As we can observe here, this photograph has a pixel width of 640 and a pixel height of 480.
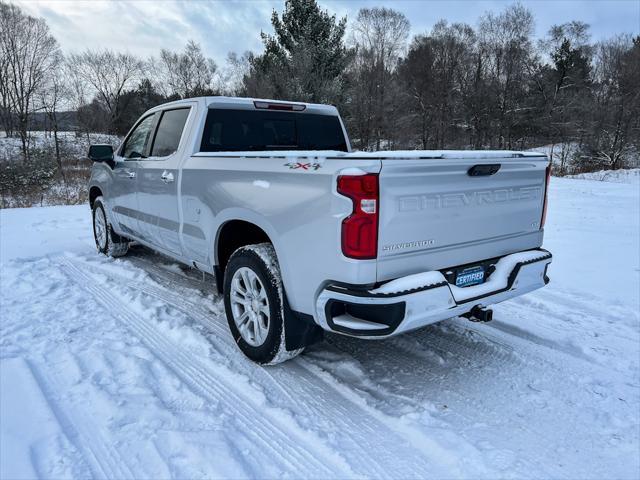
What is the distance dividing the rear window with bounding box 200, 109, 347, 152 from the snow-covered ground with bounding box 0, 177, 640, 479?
1626 millimetres

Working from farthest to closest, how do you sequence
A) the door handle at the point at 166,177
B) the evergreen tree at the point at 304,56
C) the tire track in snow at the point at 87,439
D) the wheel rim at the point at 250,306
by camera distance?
1. the evergreen tree at the point at 304,56
2. the door handle at the point at 166,177
3. the wheel rim at the point at 250,306
4. the tire track in snow at the point at 87,439

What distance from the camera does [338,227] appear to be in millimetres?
2324

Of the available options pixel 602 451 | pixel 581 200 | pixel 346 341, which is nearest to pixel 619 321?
pixel 602 451

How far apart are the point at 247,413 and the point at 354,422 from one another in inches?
25.4

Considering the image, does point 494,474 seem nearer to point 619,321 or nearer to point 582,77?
point 619,321

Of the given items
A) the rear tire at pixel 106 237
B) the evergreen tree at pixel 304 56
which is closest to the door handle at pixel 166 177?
the rear tire at pixel 106 237

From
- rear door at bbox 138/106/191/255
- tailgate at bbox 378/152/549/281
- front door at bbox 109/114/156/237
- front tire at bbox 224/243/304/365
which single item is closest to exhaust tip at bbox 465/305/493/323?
tailgate at bbox 378/152/549/281

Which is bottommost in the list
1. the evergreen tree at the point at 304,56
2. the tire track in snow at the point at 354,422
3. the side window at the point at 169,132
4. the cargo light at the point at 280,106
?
the tire track in snow at the point at 354,422

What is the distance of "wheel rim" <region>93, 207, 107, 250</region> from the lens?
6129 millimetres

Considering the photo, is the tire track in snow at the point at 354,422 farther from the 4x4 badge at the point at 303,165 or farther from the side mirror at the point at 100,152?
the side mirror at the point at 100,152

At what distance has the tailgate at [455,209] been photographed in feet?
7.72

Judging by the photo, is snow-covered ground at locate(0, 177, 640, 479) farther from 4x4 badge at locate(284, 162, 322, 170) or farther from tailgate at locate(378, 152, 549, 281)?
4x4 badge at locate(284, 162, 322, 170)

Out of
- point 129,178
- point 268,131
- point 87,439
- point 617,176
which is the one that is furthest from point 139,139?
point 617,176

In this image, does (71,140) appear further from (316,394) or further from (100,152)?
(316,394)
